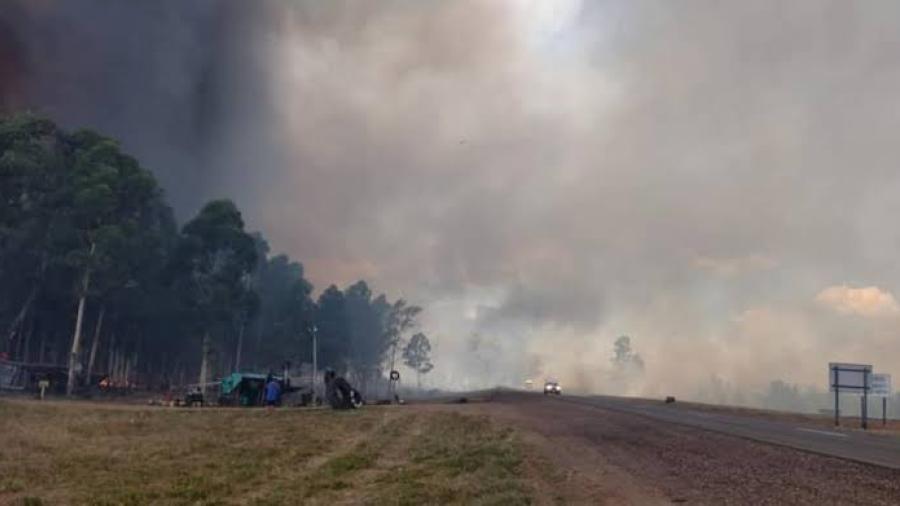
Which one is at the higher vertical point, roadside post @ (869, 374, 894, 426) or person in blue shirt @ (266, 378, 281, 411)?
roadside post @ (869, 374, 894, 426)

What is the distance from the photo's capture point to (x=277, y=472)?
707 inches

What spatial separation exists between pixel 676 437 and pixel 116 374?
305ft

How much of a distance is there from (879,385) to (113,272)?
66524mm

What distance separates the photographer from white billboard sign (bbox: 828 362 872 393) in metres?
44.7

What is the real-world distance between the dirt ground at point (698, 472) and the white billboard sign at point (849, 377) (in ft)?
67.4

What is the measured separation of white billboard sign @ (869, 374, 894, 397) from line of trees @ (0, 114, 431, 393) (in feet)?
173

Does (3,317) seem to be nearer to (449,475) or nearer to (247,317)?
(247,317)

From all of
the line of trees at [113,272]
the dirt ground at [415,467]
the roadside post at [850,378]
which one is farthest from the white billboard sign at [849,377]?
the line of trees at [113,272]

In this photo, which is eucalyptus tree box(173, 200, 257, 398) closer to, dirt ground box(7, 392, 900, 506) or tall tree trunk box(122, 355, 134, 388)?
tall tree trunk box(122, 355, 134, 388)

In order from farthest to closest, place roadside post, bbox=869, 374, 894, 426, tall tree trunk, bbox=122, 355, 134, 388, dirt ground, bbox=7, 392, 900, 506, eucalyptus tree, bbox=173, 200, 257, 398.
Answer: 1. tall tree trunk, bbox=122, 355, 134, 388
2. eucalyptus tree, bbox=173, 200, 257, 398
3. roadside post, bbox=869, 374, 894, 426
4. dirt ground, bbox=7, 392, 900, 506

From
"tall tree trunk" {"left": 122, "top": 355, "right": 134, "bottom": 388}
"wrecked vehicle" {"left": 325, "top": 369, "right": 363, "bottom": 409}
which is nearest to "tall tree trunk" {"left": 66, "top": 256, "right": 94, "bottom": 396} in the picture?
"tall tree trunk" {"left": 122, "top": 355, "right": 134, "bottom": 388}

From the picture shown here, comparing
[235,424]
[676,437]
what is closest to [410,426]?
[235,424]

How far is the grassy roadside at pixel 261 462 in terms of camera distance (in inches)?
580

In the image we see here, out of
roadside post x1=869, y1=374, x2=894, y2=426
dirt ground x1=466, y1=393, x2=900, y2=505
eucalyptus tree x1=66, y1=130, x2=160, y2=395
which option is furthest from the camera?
eucalyptus tree x1=66, y1=130, x2=160, y2=395
